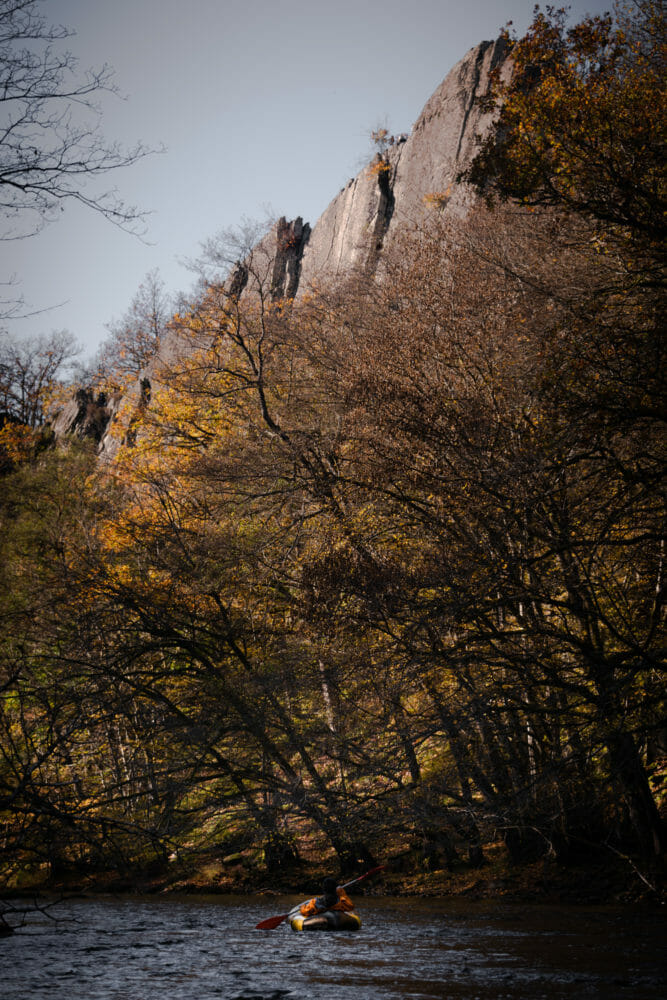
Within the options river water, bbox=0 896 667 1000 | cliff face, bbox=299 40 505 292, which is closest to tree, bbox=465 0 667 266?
river water, bbox=0 896 667 1000

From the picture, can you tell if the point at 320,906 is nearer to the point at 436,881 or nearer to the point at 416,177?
the point at 436,881

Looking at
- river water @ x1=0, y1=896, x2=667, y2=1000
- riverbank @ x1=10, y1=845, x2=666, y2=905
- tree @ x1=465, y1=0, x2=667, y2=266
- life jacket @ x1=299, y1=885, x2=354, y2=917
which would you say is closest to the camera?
river water @ x1=0, y1=896, x2=667, y2=1000

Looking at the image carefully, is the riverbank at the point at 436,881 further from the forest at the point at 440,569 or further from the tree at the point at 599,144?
the tree at the point at 599,144

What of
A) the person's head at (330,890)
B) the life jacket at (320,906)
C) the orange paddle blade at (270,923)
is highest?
the person's head at (330,890)

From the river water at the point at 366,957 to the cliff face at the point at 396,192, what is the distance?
1465cm

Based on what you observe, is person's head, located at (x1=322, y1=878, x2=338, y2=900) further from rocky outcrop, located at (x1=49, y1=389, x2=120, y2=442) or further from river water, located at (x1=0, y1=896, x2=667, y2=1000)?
rocky outcrop, located at (x1=49, y1=389, x2=120, y2=442)

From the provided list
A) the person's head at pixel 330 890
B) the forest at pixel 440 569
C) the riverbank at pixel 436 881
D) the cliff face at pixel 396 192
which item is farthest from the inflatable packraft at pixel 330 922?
the cliff face at pixel 396 192

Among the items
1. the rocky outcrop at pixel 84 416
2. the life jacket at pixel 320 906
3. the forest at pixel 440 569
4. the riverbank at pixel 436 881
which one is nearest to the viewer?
the forest at pixel 440 569

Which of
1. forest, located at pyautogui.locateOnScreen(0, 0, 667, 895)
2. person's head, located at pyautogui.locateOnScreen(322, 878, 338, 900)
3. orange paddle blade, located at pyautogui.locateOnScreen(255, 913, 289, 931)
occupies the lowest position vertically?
orange paddle blade, located at pyautogui.locateOnScreen(255, 913, 289, 931)

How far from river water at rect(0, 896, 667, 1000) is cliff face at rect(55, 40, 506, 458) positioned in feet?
48.1

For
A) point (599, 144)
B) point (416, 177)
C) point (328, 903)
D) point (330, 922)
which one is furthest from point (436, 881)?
point (416, 177)

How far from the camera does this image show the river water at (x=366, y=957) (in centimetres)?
737

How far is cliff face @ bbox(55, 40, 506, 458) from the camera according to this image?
24.5 metres

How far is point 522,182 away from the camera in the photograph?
337 inches
